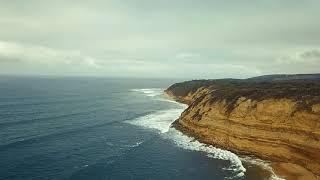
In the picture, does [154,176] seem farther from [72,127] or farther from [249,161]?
[72,127]

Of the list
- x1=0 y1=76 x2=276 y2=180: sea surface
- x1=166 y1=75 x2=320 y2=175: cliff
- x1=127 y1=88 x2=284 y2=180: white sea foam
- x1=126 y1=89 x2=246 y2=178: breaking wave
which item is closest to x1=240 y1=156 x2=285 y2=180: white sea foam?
x1=127 y1=88 x2=284 y2=180: white sea foam

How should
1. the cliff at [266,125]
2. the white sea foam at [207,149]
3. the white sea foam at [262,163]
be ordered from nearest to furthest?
the white sea foam at [262,163], the cliff at [266,125], the white sea foam at [207,149]

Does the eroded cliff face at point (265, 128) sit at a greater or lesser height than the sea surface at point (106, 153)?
greater

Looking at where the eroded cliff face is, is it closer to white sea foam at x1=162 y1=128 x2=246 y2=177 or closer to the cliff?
the cliff

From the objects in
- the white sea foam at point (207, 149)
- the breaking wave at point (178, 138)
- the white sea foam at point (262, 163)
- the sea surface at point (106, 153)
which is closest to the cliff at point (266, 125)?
the white sea foam at point (262, 163)

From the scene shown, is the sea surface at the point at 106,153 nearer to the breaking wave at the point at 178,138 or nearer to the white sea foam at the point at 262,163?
the breaking wave at the point at 178,138

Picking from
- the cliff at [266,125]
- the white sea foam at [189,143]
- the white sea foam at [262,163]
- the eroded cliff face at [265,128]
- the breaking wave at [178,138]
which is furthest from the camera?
the breaking wave at [178,138]

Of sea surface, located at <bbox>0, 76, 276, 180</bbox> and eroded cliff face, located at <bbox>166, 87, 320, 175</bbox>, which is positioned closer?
sea surface, located at <bbox>0, 76, 276, 180</bbox>
